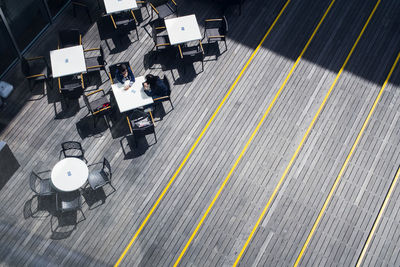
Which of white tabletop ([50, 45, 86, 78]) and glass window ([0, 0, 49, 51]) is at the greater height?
glass window ([0, 0, 49, 51])

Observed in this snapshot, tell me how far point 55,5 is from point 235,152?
7.66 meters

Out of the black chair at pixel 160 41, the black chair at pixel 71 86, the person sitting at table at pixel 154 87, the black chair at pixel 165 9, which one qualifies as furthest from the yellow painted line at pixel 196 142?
the black chair at pixel 71 86

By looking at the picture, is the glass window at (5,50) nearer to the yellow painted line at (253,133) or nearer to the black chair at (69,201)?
the black chair at (69,201)

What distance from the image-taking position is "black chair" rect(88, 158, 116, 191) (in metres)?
11.7

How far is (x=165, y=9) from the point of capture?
14422mm

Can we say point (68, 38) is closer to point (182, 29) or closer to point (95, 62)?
point (95, 62)

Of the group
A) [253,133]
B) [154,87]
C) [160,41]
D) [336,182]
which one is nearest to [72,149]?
[154,87]

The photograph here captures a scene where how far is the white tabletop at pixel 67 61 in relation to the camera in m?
12.7

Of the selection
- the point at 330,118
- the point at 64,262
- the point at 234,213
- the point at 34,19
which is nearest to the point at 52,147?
the point at 64,262

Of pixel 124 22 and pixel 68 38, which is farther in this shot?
pixel 124 22

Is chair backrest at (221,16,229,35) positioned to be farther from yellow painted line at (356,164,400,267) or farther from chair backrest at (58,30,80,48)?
yellow painted line at (356,164,400,267)

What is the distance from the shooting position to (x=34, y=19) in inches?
544

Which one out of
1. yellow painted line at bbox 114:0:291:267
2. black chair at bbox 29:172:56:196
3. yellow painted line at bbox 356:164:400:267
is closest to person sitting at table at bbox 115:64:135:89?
yellow painted line at bbox 114:0:291:267

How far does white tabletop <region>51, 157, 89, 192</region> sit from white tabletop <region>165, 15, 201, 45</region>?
460cm
